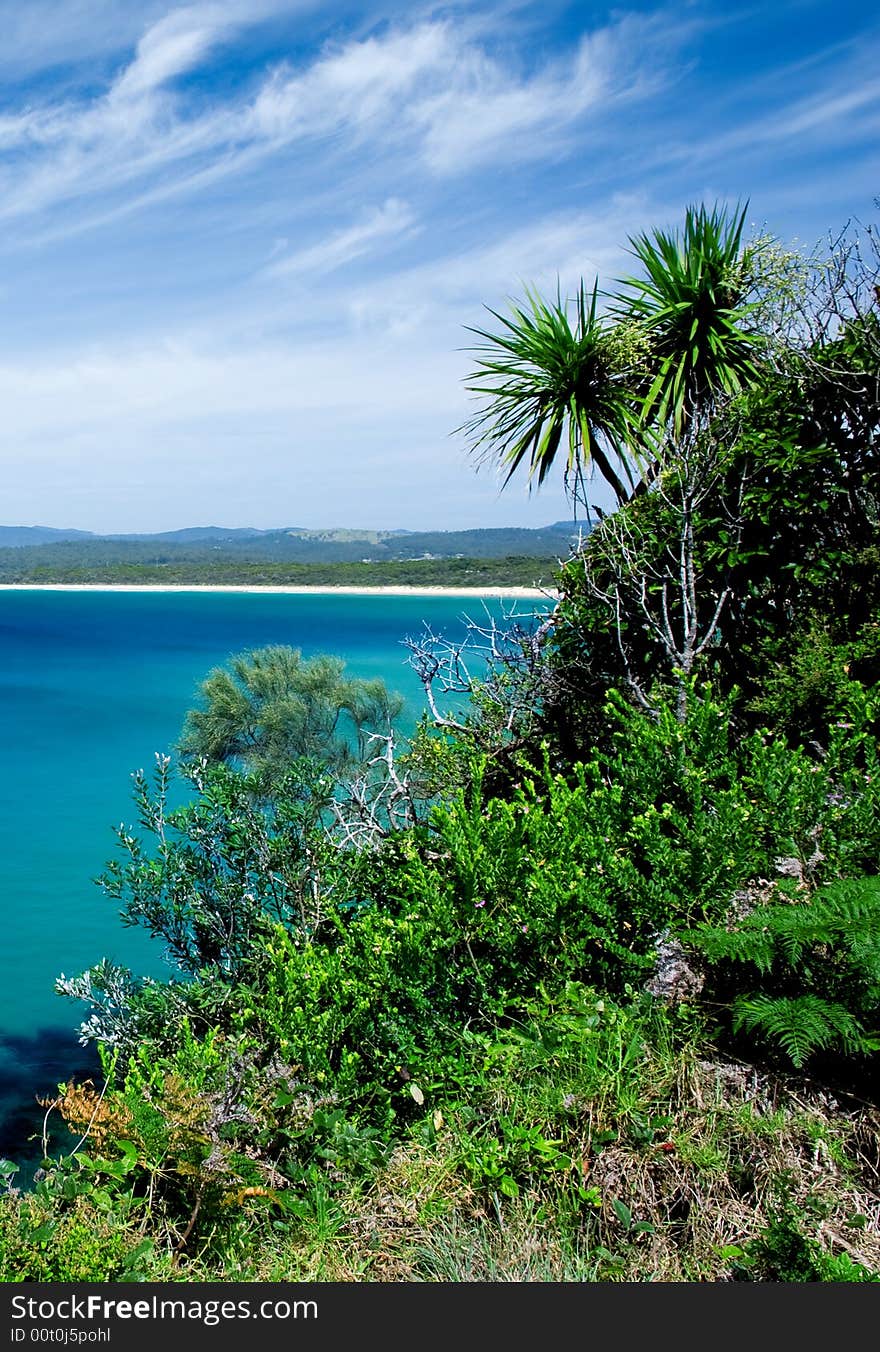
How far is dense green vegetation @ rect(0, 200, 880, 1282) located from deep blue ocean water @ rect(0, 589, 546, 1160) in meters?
1.41

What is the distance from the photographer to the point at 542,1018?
142 inches

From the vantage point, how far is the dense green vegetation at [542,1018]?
286 centimetres

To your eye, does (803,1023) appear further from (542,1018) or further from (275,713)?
Answer: (275,713)

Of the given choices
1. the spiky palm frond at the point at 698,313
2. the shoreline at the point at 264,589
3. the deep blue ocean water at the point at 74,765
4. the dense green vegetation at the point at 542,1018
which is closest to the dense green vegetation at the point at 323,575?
the shoreline at the point at 264,589

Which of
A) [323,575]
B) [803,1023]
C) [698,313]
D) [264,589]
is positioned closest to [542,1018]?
[803,1023]

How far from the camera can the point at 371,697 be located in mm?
17516

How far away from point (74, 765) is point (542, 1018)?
3268 cm

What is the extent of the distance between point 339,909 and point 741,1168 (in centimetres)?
231

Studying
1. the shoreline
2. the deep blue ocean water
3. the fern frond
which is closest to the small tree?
the deep blue ocean water

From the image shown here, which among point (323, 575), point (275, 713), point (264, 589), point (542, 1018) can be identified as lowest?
point (275, 713)

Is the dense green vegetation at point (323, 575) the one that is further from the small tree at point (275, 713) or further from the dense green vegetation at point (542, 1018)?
the dense green vegetation at point (542, 1018)

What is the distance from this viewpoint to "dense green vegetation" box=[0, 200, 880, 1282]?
9.37 feet

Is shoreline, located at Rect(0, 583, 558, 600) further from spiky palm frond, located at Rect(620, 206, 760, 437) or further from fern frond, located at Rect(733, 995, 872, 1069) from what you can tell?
fern frond, located at Rect(733, 995, 872, 1069)

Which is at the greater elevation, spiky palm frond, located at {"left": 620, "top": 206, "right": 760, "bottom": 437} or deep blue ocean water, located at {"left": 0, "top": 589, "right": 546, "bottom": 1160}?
spiky palm frond, located at {"left": 620, "top": 206, "right": 760, "bottom": 437}
